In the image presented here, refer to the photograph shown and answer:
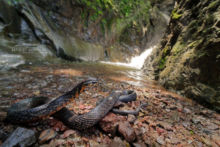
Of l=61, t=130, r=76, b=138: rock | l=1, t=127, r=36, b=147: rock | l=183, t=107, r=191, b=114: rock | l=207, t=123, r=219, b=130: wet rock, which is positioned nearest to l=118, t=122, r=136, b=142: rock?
l=61, t=130, r=76, b=138: rock

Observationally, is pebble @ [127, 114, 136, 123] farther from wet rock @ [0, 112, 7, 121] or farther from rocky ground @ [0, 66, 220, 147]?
wet rock @ [0, 112, 7, 121]

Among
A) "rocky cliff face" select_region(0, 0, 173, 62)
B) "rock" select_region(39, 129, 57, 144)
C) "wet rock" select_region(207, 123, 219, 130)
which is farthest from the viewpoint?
"rocky cliff face" select_region(0, 0, 173, 62)

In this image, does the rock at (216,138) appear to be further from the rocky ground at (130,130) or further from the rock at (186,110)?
the rock at (186,110)

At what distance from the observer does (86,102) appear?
2.01 m

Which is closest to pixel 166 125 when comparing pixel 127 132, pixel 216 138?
pixel 216 138

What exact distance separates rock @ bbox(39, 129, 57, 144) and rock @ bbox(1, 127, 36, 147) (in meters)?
0.07

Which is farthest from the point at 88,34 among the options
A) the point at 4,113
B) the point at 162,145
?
the point at 162,145

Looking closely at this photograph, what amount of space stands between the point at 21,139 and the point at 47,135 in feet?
0.74

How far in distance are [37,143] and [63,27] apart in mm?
9708

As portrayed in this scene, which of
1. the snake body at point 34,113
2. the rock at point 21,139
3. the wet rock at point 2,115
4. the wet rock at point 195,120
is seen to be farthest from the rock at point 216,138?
the wet rock at point 2,115

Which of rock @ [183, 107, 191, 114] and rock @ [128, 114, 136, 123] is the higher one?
rock @ [183, 107, 191, 114]

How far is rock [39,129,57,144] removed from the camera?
1.04 metres

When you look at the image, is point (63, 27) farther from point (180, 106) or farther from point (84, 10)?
point (180, 106)

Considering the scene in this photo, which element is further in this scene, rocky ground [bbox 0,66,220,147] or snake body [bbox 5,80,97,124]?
snake body [bbox 5,80,97,124]
